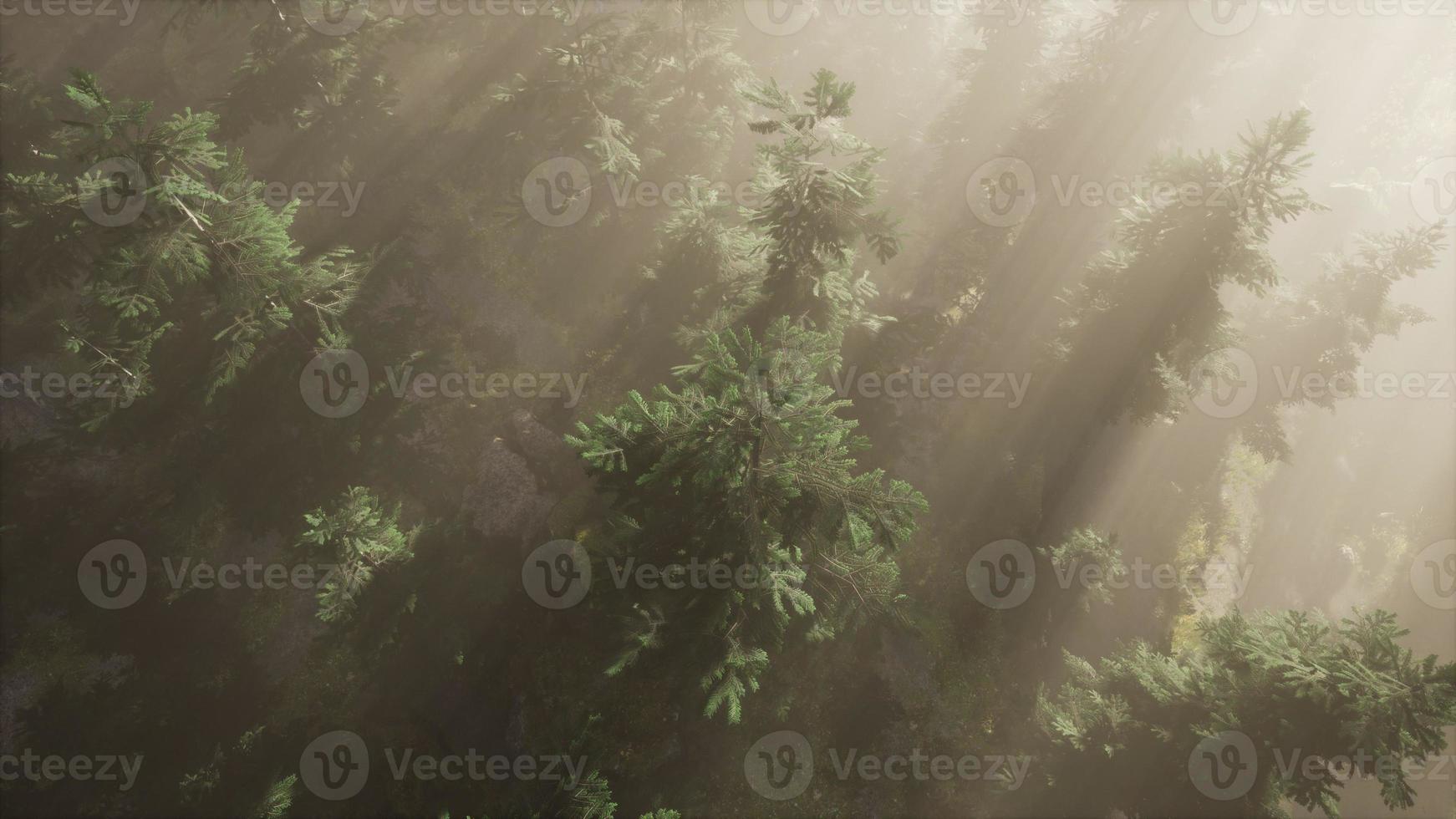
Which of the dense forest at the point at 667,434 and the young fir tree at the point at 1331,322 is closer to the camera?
the dense forest at the point at 667,434

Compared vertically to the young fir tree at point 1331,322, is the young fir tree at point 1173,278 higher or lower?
lower

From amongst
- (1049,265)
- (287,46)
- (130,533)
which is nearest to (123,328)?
(130,533)

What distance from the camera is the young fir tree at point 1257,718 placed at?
34.8ft

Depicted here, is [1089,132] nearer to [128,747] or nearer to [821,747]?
[821,747]

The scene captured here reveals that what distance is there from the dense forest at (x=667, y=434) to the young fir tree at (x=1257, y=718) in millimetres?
98

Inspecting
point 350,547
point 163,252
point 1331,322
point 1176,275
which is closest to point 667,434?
point 350,547

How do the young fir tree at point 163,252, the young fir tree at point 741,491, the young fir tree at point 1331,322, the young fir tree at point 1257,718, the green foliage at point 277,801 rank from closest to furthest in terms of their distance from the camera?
the young fir tree at point 741,491
the young fir tree at point 163,252
the young fir tree at point 1257,718
the green foliage at point 277,801
the young fir tree at point 1331,322

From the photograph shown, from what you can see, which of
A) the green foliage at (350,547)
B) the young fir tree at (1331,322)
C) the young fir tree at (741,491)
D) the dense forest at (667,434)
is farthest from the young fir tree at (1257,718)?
the green foliage at (350,547)

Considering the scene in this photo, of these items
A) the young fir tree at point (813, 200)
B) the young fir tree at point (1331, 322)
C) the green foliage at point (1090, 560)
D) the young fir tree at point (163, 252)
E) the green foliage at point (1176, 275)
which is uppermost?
the young fir tree at point (1331, 322)

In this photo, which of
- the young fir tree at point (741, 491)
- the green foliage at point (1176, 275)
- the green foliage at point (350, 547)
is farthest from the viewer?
the green foliage at point (1176, 275)

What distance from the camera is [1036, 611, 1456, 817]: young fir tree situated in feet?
34.8

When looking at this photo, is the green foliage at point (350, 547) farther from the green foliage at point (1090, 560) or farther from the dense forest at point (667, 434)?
the green foliage at point (1090, 560)

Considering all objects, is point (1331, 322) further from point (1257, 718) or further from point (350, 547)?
point (350, 547)

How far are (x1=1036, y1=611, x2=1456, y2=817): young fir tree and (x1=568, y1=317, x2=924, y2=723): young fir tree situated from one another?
34.4ft
